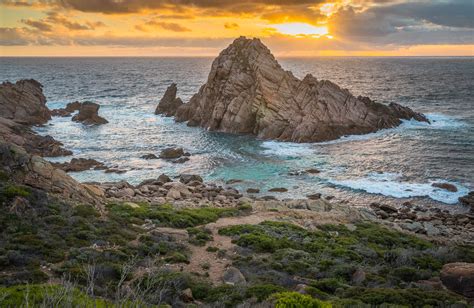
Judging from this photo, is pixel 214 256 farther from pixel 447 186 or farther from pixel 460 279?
pixel 447 186

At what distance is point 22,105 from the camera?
77.9m

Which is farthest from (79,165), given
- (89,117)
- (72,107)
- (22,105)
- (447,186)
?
(72,107)

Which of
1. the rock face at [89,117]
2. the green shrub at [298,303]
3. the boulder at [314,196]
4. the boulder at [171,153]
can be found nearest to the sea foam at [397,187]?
the boulder at [314,196]

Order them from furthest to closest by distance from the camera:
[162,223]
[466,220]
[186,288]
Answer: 1. [466,220]
2. [162,223]
3. [186,288]

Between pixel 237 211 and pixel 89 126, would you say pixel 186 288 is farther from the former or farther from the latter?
pixel 89 126

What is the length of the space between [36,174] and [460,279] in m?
24.1

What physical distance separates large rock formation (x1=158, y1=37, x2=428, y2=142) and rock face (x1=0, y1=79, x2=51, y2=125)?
27.1 m

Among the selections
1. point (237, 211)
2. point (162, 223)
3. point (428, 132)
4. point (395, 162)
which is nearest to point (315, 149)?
point (395, 162)

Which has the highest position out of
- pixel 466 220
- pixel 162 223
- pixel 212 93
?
pixel 212 93

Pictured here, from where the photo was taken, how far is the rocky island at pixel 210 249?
15.5 m

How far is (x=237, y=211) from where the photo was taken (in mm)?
32812

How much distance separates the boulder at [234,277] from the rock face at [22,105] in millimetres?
67881

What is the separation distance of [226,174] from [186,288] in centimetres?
3428

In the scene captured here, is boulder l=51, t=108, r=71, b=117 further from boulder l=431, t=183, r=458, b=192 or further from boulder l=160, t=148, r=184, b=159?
boulder l=431, t=183, r=458, b=192
